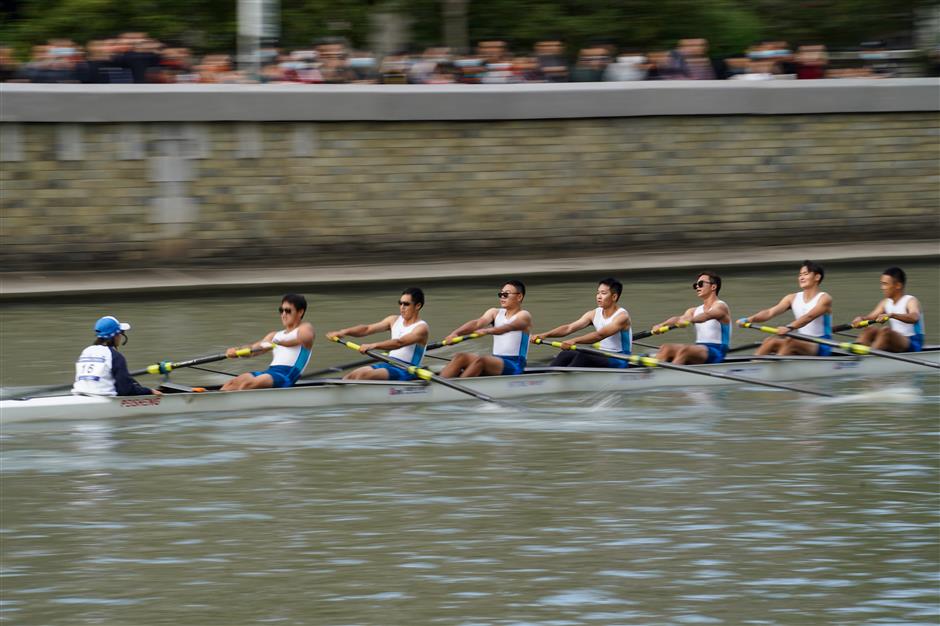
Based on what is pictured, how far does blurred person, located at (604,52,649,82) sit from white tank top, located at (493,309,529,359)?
9674 millimetres

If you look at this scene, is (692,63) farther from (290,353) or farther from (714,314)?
(290,353)

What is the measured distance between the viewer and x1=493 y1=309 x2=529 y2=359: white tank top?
44.2 feet

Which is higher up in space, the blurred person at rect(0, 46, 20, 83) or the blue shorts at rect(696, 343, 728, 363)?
the blurred person at rect(0, 46, 20, 83)

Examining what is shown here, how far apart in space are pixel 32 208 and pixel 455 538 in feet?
42.0

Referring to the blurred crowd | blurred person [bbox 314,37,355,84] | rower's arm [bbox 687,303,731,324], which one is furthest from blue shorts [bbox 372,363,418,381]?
blurred person [bbox 314,37,355,84]

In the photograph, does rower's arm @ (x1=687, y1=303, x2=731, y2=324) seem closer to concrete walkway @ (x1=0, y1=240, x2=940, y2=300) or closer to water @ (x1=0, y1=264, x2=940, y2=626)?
water @ (x1=0, y1=264, x2=940, y2=626)

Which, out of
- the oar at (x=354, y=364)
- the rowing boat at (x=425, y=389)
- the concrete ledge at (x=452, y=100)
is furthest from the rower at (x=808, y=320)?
the concrete ledge at (x=452, y=100)

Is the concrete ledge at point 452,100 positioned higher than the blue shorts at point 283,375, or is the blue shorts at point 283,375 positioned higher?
the concrete ledge at point 452,100

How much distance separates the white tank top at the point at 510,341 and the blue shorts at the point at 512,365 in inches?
1.2

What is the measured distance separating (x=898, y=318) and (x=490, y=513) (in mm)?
6758

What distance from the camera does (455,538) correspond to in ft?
29.6

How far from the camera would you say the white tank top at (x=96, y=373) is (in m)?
12.0

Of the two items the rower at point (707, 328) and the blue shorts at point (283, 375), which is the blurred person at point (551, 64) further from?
the blue shorts at point (283, 375)

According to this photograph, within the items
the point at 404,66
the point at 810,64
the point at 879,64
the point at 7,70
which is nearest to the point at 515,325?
the point at 404,66
